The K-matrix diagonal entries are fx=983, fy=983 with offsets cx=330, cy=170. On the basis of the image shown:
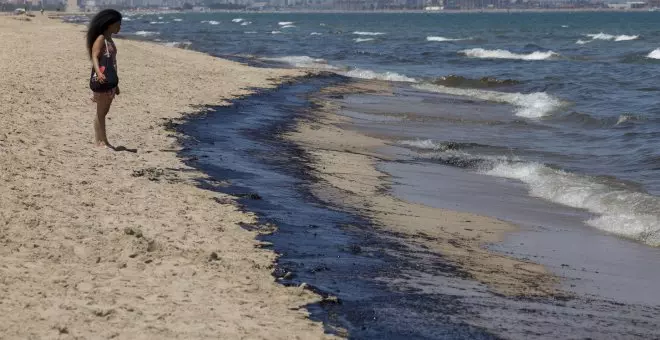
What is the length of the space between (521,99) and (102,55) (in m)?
17.1

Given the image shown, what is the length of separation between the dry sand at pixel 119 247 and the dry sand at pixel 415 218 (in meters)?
1.58

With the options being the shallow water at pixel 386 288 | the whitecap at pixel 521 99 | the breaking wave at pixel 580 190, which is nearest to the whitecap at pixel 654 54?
the whitecap at pixel 521 99

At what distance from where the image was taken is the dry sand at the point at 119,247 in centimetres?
568

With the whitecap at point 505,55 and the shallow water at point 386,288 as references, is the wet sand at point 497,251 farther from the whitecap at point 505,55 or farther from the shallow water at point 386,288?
the whitecap at point 505,55

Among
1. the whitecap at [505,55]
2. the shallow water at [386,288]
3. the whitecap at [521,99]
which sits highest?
the shallow water at [386,288]

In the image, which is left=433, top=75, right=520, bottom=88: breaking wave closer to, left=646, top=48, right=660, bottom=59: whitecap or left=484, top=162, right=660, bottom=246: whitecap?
left=646, top=48, right=660, bottom=59: whitecap

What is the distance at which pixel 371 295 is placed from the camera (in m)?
6.71

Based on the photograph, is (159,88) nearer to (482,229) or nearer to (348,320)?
(482,229)

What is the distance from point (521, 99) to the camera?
26.0 meters

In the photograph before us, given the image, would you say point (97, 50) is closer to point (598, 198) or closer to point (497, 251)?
point (497, 251)

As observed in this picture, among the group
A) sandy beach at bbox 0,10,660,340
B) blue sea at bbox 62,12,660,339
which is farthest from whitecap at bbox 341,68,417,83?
sandy beach at bbox 0,10,660,340

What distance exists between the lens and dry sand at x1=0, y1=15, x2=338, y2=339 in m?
5.68

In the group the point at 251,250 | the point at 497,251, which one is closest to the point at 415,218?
the point at 497,251

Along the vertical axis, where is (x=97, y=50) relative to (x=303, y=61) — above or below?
above
